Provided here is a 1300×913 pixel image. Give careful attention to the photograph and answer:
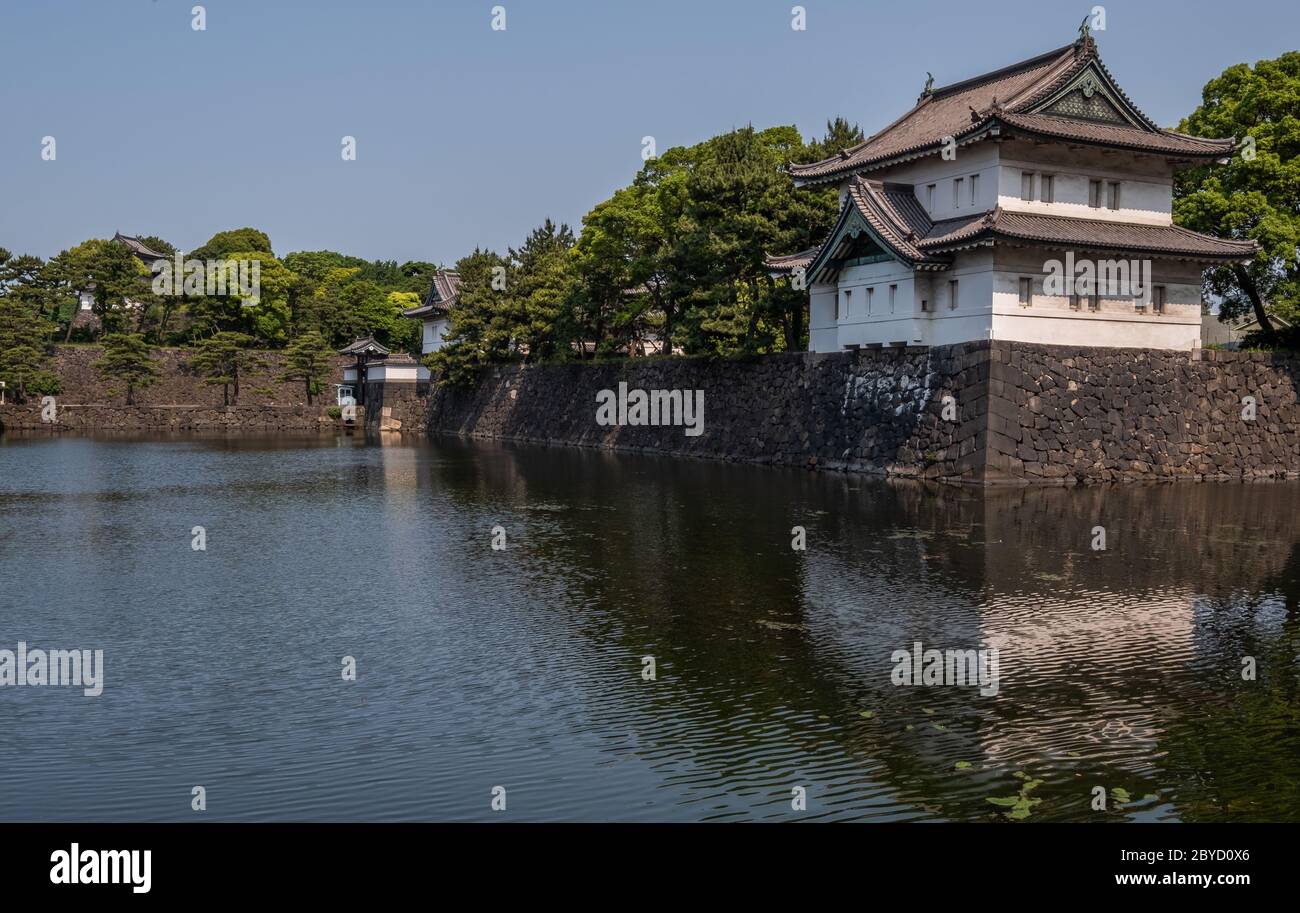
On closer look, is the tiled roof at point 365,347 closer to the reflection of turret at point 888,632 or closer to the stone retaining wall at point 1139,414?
the reflection of turret at point 888,632

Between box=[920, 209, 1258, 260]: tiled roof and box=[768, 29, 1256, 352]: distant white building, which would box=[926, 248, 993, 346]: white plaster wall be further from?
box=[920, 209, 1258, 260]: tiled roof

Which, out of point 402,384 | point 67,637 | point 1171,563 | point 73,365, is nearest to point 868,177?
point 1171,563

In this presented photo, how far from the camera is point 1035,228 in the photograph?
33656 millimetres

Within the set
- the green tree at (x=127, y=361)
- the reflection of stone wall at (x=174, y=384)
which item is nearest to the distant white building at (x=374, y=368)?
the reflection of stone wall at (x=174, y=384)

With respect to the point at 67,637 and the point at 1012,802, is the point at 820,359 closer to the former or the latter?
the point at 67,637

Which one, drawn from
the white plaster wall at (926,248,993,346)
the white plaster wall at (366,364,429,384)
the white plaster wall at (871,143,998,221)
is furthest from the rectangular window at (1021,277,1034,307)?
the white plaster wall at (366,364,429,384)

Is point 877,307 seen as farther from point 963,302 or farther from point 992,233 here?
point 992,233

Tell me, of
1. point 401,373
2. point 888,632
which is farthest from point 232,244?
point 888,632

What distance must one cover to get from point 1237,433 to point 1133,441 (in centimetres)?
387

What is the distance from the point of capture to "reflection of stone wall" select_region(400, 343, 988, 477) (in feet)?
112

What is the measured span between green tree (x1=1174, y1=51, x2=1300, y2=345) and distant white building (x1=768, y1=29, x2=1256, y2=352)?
5.93 feet

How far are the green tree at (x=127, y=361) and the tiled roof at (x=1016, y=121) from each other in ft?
163

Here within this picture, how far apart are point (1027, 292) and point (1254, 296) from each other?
10.4 meters

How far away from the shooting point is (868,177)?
132 ft
